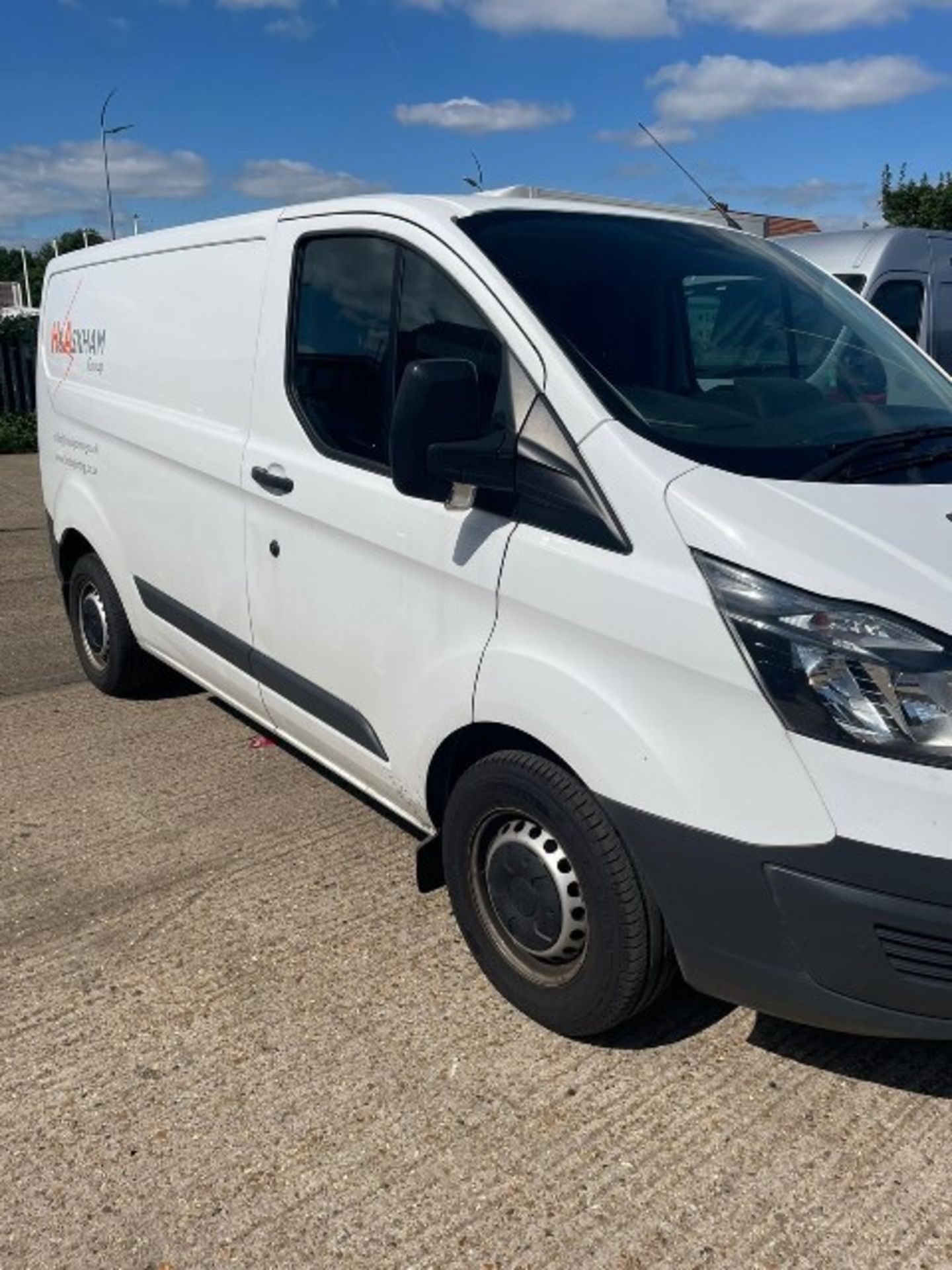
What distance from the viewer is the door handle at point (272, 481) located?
339 cm

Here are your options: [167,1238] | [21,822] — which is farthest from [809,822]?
[21,822]

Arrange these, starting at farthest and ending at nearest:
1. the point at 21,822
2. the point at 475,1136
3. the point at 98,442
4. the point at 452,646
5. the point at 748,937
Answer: the point at 98,442 → the point at 21,822 → the point at 452,646 → the point at 475,1136 → the point at 748,937

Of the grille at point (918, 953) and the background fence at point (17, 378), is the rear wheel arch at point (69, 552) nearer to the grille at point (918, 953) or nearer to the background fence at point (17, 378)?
the grille at point (918, 953)

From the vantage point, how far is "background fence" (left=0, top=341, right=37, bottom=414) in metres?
16.4

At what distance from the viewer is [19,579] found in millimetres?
7910

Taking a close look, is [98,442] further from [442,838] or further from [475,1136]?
[475,1136]

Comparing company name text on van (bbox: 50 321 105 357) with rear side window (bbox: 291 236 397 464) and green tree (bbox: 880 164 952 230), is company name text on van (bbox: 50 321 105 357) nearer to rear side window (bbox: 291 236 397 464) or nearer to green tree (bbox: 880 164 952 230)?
rear side window (bbox: 291 236 397 464)

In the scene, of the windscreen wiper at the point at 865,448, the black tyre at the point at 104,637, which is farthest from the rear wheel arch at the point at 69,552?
the windscreen wiper at the point at 865,448

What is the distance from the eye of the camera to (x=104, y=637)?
203 inches

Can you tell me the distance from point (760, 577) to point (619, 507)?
13.9 inches

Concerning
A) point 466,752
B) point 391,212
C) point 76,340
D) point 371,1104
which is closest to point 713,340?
point 391,212

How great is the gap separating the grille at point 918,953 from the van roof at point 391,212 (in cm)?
196

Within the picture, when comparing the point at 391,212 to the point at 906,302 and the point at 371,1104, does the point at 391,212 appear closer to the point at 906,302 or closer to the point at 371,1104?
the point at 371,1104


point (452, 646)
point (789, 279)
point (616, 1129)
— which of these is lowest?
point (616, 1129)
